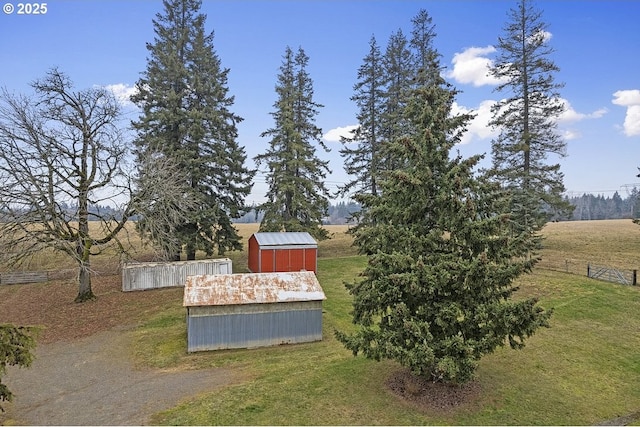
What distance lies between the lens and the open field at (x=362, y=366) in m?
11.2

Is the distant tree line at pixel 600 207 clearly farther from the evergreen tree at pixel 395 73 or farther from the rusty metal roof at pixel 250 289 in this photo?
the rusty metal roof at pixel 250 289

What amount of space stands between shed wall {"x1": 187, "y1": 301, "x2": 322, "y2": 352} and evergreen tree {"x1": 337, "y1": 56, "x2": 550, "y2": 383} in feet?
17.1

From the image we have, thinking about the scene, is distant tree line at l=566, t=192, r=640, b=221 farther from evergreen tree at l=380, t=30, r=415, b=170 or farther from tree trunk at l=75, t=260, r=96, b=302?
tree trunk at l=75, t=260, r=96, b=302

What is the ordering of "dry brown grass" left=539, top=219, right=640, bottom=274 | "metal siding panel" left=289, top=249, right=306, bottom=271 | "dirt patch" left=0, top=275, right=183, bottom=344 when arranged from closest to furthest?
"dirt patch" left=0, top=275, right=183, bottom=344
"metal siding panel" left=289, top=249, right=306, bottom=271
"dry brown grass" left=539, top=219, right=640, bottom=274

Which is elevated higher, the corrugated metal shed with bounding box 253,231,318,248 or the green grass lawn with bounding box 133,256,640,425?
the corrugated metal shed with bounding box 253,231,318,248

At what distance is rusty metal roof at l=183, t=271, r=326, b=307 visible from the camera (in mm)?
16297

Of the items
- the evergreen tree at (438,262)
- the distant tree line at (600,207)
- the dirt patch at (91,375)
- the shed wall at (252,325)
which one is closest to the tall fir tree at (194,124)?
the dirt patch at (91,375)

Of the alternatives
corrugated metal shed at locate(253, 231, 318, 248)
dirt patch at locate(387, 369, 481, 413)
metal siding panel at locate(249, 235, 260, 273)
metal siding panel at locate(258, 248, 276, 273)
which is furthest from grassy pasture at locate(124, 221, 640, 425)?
metal siding panel at locate(249, 235, 260, 273)

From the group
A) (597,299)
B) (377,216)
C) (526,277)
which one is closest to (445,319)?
(377,216)

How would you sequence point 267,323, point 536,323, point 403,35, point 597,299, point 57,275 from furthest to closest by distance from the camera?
point 403,35, point 57,275, point 597,299, point 267,323, point 536,323

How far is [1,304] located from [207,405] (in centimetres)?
1836

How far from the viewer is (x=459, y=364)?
10.8 meters

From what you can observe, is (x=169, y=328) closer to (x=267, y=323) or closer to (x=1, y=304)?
(x=267, y=323)

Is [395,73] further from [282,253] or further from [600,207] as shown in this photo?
[600,207]
